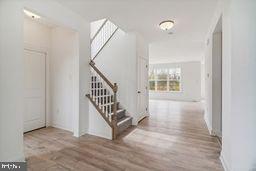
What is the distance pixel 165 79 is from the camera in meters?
10.3

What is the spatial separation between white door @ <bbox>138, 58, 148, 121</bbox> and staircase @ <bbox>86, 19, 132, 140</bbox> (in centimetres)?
68

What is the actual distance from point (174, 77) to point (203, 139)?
7.32m

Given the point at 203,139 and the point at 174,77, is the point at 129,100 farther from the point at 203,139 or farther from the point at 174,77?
the point at 174,77

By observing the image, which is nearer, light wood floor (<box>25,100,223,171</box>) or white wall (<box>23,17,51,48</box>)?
light wood floor (<box>25,100,223,171</box>)

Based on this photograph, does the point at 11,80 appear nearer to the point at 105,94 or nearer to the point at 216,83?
the point at 105,94

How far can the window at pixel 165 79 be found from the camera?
10.0 meters

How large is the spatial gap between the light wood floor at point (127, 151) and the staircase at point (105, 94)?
1.14 feet

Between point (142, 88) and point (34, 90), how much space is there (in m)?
2.98

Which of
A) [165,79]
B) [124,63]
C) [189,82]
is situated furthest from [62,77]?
[189,82]

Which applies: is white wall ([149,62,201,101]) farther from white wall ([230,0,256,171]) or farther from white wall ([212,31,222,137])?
white wall ([230,0,256,171])

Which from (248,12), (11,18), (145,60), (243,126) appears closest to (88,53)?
(11,18)

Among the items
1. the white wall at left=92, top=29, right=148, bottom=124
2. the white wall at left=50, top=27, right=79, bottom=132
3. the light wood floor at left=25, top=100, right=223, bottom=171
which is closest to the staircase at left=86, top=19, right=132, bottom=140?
the white wall at left=92, top=29, right=148, bottom=124

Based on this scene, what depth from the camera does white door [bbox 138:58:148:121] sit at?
178 inches

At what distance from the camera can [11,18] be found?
2023mm
